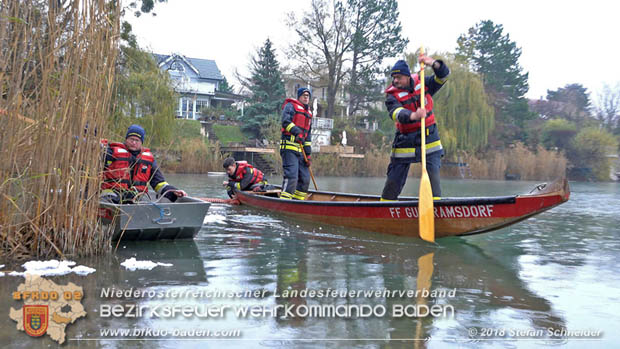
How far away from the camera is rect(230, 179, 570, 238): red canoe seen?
579 centimetres

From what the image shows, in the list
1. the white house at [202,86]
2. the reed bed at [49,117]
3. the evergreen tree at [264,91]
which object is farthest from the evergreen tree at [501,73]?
the reed bed at [49,117]

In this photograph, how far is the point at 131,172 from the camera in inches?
263

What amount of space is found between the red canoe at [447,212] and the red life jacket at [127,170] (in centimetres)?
246

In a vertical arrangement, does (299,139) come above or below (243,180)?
above

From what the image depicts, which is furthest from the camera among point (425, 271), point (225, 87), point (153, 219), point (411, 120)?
point (225, 87)

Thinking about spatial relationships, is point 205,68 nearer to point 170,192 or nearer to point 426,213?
point 170,192

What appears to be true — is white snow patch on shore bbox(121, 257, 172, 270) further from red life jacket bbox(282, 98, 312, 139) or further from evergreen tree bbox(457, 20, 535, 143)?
evergreen tree bbox(457, 20, 535, 143)

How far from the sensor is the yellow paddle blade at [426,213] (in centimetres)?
627

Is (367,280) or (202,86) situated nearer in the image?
(367,280)

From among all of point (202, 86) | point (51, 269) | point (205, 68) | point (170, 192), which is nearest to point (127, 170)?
point (170, 192)

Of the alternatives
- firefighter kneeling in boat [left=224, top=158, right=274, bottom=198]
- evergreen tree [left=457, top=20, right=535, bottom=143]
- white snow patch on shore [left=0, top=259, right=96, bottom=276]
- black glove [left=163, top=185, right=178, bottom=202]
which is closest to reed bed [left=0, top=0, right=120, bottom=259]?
white snow patch on shore [left=0, top=259, right=96, bottom=276]

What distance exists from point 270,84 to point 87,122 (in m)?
33.7

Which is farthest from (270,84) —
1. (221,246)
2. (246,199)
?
(221,246)

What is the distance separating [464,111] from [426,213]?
26.8 m
